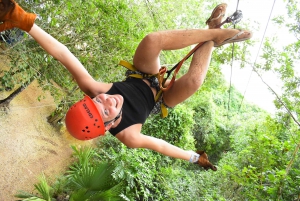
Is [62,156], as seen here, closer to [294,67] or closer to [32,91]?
[32,91]

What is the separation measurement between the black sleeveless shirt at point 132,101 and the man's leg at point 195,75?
10.3 inches

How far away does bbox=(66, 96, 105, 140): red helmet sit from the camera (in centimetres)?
190

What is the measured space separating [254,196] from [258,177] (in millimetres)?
293

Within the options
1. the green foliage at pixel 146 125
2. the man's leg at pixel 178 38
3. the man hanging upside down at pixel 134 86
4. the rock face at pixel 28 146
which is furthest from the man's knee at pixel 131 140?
the rock face at pixel 28 146

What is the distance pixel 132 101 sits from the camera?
87.5 inches

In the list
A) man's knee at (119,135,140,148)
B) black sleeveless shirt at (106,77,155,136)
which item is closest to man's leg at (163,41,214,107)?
black sleeveless shirt at (106,77,155,136)

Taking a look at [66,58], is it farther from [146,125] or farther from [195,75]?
[146,125]

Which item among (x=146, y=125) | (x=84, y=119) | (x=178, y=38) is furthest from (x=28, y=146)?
(x=178, y=38)

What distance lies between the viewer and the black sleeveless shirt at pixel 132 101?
2212mm

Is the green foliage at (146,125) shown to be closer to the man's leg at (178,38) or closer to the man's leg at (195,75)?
the man's leg at (178,38)

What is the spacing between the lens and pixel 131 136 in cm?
224

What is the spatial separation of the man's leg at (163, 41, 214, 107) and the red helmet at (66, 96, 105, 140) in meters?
0.74

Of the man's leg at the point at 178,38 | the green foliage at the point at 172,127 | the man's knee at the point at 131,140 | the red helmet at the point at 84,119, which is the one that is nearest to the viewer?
the red helmet at the point at 84,119

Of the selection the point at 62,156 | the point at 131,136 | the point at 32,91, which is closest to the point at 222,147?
the point at 62,156
